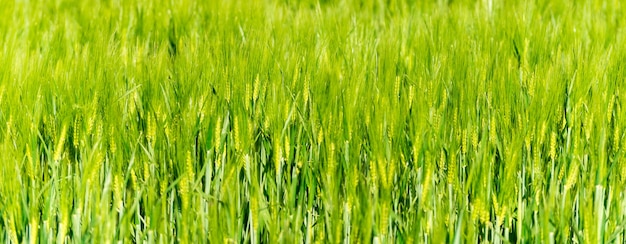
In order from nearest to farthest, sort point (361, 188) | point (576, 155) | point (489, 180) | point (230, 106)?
point (361, 188), point (489, 180), point (576, 155), point (230, 106)

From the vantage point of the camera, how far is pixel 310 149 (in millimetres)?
1555

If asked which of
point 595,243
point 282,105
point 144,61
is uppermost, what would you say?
point 144,61

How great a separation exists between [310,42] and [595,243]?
100 centimetres

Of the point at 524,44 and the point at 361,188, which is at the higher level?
the point at 524,44

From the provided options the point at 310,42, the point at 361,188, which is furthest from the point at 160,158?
the point at 310,42

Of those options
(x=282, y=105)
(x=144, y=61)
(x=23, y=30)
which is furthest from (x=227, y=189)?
(x=23, y=30)

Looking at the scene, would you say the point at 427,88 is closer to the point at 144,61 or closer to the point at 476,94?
the point at 476,94

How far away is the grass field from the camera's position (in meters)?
1.33

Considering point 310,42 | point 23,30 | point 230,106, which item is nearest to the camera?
point 230,106

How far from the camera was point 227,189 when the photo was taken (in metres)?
1.27

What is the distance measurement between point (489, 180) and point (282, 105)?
0.39 m

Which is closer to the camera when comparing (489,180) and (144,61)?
(489,180)

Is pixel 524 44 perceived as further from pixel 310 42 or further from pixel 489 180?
pixel 489 180

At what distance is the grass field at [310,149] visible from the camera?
133 centimetres
